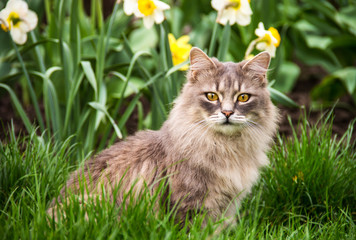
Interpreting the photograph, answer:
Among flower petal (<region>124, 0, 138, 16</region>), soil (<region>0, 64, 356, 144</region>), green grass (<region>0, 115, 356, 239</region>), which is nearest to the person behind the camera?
green grass (<region>0, 115, 356, 239</region>)

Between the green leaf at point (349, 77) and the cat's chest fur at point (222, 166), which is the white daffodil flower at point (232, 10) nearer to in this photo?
the cat's chest fur at point (222, 166)

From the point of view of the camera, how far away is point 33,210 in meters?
2.25

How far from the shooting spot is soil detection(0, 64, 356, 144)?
428cm

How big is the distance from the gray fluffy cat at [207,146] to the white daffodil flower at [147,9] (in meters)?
0.51

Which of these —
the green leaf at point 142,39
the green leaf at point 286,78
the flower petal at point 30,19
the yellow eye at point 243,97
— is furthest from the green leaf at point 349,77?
the flower petal at point 30,19

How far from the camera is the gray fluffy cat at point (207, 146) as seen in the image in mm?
2482

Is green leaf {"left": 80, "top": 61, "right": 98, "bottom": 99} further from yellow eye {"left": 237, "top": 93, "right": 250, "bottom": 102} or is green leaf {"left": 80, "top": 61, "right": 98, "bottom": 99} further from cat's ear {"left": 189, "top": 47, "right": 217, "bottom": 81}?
yellow eye {"left": 237, "top": 93, "right": 250, "bottom": 102}

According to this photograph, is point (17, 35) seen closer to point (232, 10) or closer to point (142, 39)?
point (232, 10)

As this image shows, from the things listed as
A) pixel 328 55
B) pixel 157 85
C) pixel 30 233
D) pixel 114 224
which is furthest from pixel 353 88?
pixel 30 233

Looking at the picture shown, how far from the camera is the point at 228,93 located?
101 inches

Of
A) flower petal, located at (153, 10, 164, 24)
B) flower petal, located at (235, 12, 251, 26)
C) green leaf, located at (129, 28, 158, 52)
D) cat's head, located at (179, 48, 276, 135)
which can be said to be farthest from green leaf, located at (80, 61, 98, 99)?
green leaf, located at (129, 28, 158, 52)

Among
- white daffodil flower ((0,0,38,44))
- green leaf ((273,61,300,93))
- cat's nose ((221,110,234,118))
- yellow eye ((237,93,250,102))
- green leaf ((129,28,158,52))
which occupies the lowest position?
green leaf ((273,61,300,93))

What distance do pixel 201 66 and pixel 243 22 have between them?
0.61m

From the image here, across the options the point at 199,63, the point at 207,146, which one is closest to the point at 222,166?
the point at 207,146
